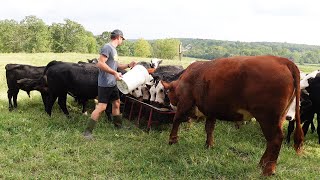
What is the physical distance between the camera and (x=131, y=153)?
6.18 m

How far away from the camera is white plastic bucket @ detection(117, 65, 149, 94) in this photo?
718cm

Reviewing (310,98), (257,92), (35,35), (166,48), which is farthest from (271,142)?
(166,48)

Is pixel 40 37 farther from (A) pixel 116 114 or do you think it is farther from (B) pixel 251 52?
(A) pixel 116 114

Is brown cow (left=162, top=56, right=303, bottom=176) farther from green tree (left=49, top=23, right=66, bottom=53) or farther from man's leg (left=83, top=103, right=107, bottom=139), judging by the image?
green tree (left=49, top=23, right=66, bottom=53)

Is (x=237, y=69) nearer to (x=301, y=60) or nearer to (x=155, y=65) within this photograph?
(x=155, y=65)

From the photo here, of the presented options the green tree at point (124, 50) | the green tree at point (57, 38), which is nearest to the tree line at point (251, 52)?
the green tree at point (124, 50)

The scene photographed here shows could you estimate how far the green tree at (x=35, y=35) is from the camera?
68312 millimetres

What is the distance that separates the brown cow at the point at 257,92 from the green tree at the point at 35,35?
64.8 m

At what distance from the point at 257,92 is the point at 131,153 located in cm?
248

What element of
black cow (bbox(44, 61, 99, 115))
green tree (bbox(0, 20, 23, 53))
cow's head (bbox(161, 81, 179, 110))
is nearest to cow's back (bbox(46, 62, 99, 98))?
black cow (bbox(44, 61, 99, 115))

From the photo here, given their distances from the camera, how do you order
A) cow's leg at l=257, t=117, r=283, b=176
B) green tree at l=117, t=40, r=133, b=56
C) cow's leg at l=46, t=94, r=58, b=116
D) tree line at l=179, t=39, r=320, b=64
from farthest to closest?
1. green tree at l=117, t=40, r=133, b=56
2. tree line at l=179, t=39, r=320, b=64
3. cow's leg at l=46, t=94, r=58, b=116
4. cow's leg at l=257, t=117, r=283, b=176

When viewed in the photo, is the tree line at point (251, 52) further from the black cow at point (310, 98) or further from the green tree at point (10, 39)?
the black cow at point (310, 98)

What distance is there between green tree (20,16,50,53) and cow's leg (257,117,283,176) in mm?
65587

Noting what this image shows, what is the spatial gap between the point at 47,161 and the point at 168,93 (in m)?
2.81
